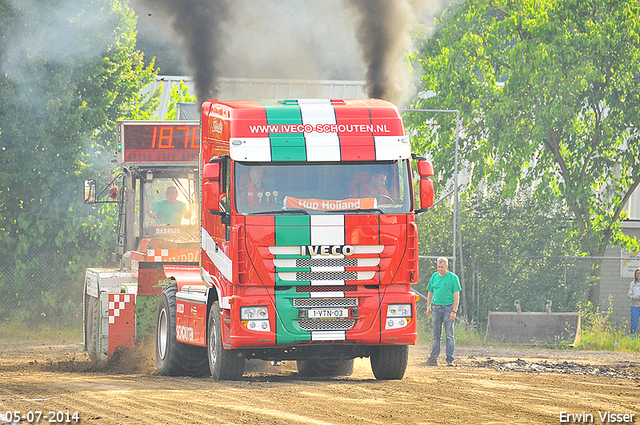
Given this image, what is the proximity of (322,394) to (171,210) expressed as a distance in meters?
5.87

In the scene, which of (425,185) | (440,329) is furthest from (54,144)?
(425,185)

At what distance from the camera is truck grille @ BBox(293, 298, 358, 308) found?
36.0ft

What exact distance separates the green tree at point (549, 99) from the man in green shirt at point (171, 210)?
967 centimetres

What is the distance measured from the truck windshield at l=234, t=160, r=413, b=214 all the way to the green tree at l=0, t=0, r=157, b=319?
1190cm

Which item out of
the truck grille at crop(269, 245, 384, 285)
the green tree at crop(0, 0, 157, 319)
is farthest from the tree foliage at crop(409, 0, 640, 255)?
the truck grille at crop(269, 245, 384, 285)

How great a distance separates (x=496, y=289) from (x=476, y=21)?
6.71 metres

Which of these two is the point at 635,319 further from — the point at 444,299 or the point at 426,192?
the point at 426,192

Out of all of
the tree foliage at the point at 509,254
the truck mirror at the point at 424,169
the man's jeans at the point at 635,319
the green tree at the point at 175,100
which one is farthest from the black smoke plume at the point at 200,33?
the man's jeans at the point at 635,319

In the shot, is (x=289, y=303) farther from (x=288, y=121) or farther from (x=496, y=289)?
(x=496, y=289)

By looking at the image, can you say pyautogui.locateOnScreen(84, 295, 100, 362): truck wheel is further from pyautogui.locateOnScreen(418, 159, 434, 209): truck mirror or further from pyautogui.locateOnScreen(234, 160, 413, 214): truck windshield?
pyautogui.locateOnScreen(418, 159, 434, 209): truck mirror

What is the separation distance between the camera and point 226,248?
1116 centimetres

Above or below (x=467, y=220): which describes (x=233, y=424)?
below

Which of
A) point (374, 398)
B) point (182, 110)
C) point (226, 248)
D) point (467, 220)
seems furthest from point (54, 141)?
point (374, 398)

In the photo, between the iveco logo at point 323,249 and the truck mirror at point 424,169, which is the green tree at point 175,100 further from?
the iveco logo at point 323,249
